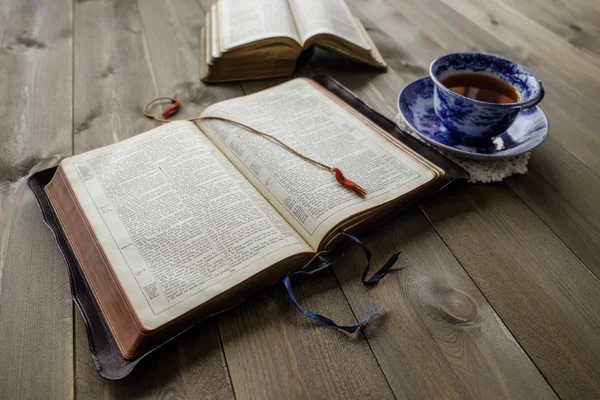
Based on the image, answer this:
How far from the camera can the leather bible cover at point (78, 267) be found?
18.2 inches

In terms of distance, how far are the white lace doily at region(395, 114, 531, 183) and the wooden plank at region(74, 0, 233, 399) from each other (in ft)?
1.44

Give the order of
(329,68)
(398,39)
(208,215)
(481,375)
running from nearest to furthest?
Answer: (481,375) < (208,215) < (329,68) < (398,39)

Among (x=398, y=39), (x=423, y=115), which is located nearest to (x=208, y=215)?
(x=423, y=115)


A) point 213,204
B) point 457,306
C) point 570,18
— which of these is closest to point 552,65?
point 570,18

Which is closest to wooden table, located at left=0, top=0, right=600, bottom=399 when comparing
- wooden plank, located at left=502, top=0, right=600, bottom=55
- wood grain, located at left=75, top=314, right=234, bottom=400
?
wood grain, located at left=75, top=314, right=234, bottom=400

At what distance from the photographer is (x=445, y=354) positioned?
49cm

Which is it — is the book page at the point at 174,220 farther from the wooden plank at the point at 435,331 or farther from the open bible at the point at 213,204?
the wooden plank at the point at 435,331

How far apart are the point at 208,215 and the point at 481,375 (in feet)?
1.14

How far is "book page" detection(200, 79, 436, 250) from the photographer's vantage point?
600 mm

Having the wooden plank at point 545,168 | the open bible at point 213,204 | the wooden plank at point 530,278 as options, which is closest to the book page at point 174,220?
the open bible at point 213,204

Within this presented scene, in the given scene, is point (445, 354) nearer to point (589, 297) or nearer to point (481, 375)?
point (481, 375)

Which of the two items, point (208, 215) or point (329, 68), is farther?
point (329, 68)

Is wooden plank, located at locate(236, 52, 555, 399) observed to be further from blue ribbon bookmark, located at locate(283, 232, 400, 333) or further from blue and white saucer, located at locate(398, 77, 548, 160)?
blue and white saucer, located at locate(398, 77, 548, 160)

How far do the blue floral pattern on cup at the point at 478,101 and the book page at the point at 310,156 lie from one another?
0.10 metres
